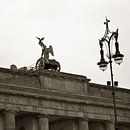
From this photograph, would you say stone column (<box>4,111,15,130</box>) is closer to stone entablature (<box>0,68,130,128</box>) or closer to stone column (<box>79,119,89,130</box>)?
stone entablature (<box>0,68,130,128</box>)

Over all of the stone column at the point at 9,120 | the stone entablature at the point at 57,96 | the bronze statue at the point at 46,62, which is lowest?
the stone column at the point at 9,120

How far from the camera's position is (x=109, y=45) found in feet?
94.2

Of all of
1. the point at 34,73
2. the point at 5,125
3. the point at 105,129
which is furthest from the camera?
the point at 105,129

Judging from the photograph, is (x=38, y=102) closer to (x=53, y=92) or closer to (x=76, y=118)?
(x=53, y=92)

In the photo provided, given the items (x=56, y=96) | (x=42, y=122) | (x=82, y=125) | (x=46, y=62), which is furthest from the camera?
(x=82, y=125)

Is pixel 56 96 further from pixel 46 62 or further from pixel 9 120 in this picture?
pixel 9 120

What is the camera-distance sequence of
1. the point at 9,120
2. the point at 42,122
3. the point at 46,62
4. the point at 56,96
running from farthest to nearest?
the point at 46,62 < the point at 56,96 < the point at 42,122 < the point at 9,120

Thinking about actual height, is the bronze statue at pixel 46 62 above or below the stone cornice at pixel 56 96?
above

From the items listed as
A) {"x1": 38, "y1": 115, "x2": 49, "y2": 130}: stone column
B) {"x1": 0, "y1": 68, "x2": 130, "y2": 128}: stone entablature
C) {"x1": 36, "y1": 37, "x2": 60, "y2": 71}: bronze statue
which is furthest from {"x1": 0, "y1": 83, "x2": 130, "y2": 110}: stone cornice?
{"x1": 36, "y1": 37, "x2": 60, "y2": 71}: bronze statue

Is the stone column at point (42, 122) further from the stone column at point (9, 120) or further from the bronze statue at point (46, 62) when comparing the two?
the bronze statue at point (46, 62)

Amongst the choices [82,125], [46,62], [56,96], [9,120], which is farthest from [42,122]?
[46,62]

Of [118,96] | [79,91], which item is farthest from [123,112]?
[79,91]

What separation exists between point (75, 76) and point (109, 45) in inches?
850

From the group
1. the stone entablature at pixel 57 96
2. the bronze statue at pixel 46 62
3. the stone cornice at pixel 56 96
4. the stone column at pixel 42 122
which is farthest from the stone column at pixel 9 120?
the bronze statue at pixel 46 62
